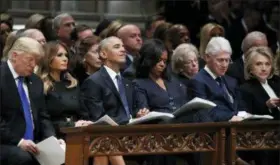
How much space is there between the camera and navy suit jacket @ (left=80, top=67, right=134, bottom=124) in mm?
8844

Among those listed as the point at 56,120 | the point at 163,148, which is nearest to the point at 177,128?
the point at 163,148

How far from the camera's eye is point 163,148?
319 inches

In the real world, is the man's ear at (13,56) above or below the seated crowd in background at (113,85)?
above

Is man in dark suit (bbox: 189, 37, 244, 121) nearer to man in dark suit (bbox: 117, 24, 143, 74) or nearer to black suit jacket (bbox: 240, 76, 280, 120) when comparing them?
black suit jacket (bbox: 240, 76, 280, 120)

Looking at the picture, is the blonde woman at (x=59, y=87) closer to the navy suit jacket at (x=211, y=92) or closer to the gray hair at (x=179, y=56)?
the navy suit jacket at (x=211, y=92)

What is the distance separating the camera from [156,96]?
9188 mm

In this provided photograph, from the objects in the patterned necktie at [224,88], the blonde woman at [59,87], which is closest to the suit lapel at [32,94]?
the blonde woman at [59,87]

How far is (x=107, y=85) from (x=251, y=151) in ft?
4.76

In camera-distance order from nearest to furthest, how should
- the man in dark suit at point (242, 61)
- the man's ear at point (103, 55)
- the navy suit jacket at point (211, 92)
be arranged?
the man's ear at point (103, 55) < the navy suit jacket at point (211, 92) < the man in dark suit at point (242, 61)

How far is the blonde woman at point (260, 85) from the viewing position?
31.3 ft

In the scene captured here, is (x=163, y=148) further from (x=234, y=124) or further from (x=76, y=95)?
(x=76, y=95)

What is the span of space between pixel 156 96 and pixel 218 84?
0.71m

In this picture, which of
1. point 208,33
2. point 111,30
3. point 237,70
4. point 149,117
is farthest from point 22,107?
point 208,33

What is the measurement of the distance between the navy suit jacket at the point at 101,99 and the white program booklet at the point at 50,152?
71cm
